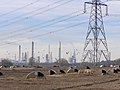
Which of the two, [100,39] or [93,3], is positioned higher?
[93,3]

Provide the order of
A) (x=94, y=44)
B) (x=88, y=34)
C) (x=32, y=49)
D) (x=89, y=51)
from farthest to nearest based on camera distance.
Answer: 1. (x=32, y=49)
2. (x=89, y=51)
3. (x=88, y=34)
4. (x=94, y=44)

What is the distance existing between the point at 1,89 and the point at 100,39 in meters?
47.0

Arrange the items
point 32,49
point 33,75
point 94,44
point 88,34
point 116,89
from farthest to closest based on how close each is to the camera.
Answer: point 32,49 < point 88,34 < point 94,44 < point 33,75 < point 116,89

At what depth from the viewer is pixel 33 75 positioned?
196 ft

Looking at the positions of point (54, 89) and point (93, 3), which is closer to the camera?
point (54, 89)

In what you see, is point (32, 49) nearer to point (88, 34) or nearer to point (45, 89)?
point (88, 34)

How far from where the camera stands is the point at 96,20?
75.2m

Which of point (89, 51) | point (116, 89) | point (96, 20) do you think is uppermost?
point (96, 20)

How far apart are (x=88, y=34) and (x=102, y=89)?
45668 millimetres

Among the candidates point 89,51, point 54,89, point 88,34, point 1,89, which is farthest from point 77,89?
point 89,51

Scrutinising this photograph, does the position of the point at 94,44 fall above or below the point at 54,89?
above

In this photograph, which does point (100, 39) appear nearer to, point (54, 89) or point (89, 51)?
point (89, 51)

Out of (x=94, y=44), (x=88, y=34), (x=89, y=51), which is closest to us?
(x=94, y=44)

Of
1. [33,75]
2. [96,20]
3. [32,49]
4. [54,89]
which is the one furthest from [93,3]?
[32,49]
